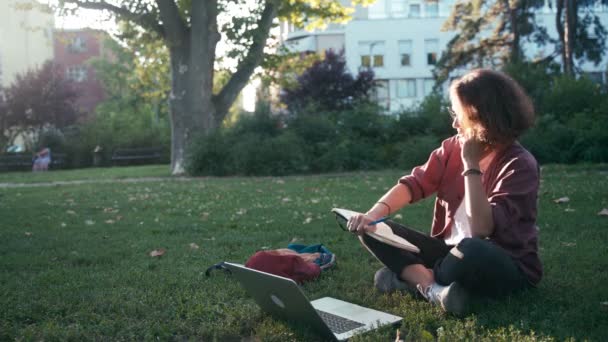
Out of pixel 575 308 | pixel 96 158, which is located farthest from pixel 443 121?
pixel 96 158

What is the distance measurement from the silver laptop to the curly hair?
3.60ft

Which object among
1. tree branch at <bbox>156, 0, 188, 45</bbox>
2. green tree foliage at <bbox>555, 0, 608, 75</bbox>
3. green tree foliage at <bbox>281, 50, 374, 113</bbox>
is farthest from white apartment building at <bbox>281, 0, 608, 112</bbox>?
tree branch at <bbox>156, 0, 188, 45</bbox>

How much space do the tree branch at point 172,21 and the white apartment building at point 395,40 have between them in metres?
37.4

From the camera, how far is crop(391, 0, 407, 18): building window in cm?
5634

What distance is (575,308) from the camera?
3.60m

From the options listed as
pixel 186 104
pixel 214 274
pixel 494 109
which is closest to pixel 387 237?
pixel 494 109

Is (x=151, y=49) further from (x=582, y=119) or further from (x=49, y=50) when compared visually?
(x=49, y=50)

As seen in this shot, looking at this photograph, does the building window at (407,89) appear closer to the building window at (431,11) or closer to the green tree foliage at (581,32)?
the building window at (431,11)

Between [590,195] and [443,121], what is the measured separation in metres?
9.52

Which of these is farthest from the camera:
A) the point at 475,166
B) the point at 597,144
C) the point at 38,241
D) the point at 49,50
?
the point at 49,50

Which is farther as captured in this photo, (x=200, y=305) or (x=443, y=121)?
(x=443, y=121)

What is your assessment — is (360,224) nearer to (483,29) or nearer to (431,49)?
(483,29)

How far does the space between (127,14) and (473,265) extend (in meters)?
16.8

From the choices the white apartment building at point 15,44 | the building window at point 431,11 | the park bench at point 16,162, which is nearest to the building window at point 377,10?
the building window at point 431,11
